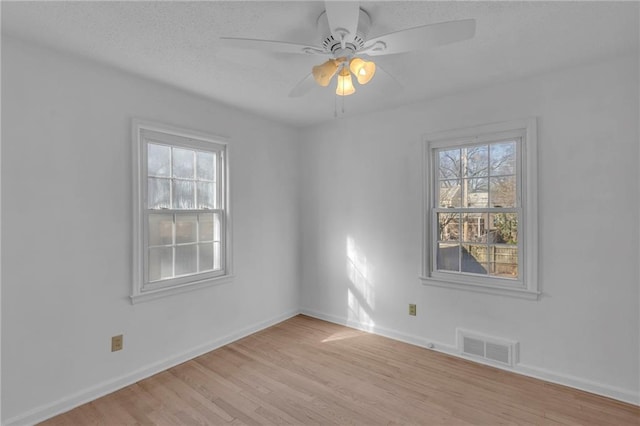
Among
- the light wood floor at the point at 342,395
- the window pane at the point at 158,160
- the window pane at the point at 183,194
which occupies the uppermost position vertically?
the window pane at the point at 158,160

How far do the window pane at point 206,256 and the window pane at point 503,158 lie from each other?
9.32 feet

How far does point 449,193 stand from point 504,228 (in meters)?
0.59

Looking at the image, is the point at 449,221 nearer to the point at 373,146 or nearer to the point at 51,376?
the point at 373,146

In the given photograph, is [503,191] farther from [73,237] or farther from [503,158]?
[73,237]

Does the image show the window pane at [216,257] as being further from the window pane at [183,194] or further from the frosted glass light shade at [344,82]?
the frosted glass light shade at [344,82]

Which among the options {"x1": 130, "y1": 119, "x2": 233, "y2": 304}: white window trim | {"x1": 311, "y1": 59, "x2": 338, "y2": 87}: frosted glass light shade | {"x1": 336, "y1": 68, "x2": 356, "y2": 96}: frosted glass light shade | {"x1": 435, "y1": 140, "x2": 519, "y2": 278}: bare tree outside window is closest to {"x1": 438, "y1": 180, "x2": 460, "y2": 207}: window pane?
{"x1": 435, "y1": 140, "x2": 519, "y2": 278}: bare tree outside window

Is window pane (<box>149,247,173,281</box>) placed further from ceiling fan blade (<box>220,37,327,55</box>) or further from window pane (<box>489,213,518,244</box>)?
window pane (<box>489,213,518,244</box>)

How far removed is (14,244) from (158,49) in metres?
1.58

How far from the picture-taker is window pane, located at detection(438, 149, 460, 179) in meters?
3.15

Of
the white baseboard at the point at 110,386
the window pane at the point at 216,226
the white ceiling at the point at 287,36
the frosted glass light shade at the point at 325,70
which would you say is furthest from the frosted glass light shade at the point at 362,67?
the white baseboard at the point at 110,386

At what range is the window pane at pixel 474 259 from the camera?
9.82 ft

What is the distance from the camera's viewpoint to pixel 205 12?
5.84 ft

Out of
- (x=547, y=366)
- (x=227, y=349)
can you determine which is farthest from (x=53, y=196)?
(x=547, y=366)

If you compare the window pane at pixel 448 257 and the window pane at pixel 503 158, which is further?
the window pane at pixel 448 257
